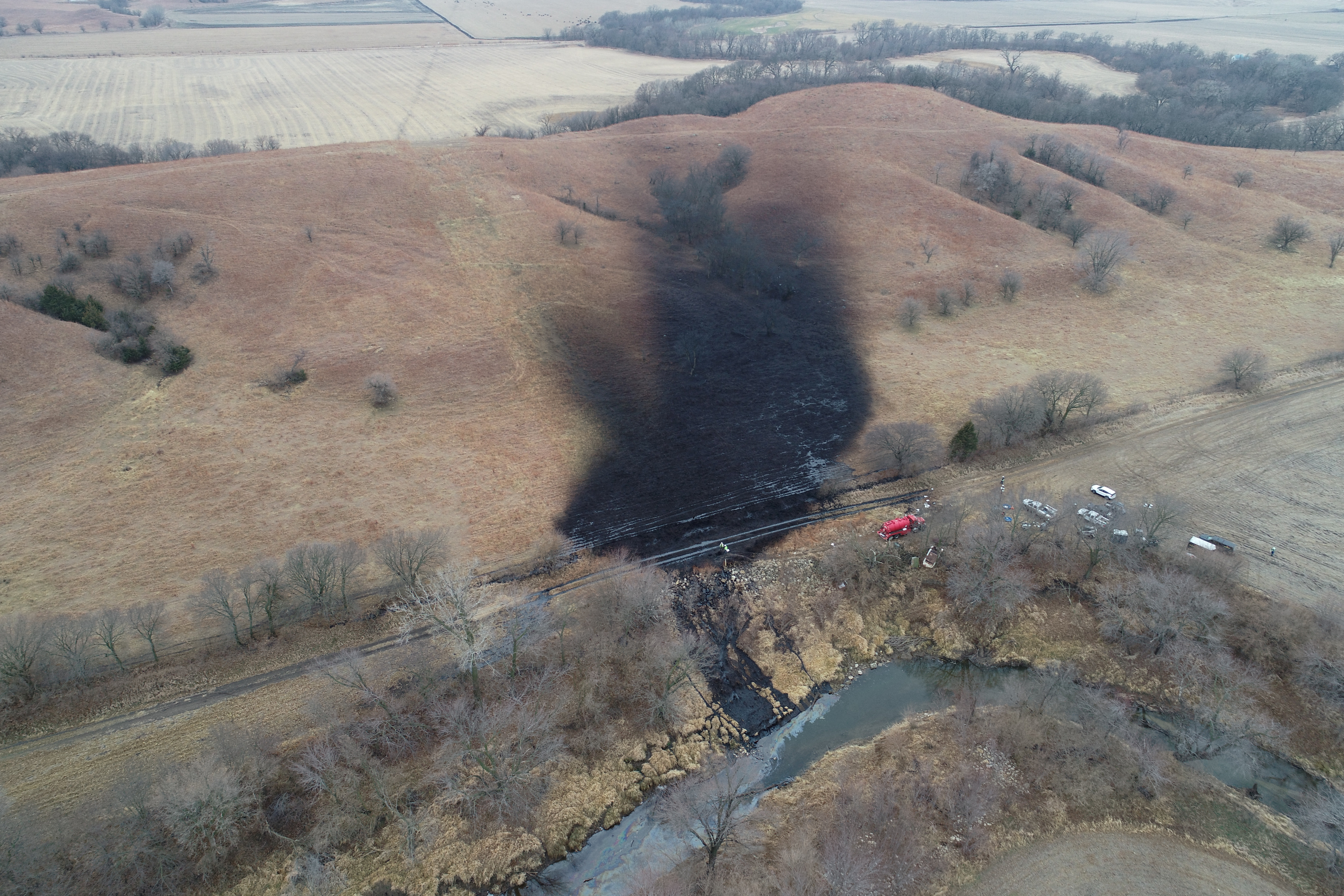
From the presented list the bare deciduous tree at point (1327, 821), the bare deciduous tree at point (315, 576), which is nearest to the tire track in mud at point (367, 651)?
the bare deciduous tree at point (315, 576)

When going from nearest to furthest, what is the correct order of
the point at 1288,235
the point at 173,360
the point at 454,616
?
the point at 454,616 < the point at 173,360 < the point at 1288,235

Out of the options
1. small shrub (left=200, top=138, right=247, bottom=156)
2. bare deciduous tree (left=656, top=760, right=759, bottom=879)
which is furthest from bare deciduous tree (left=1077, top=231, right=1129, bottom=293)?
small shrub (left=200, top=138, right=247, bottom=156)

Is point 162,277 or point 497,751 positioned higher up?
Result: point 162,277

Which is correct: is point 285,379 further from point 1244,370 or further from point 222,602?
point 1244,370

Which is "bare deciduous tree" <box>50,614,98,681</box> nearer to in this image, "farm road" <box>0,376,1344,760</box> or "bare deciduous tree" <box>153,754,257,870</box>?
"farm road" <box>0,376,1344,760</box>

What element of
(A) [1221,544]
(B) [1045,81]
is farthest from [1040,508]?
(B) [1045,81]

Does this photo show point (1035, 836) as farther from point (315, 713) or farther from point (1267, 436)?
point (1267, 436)
